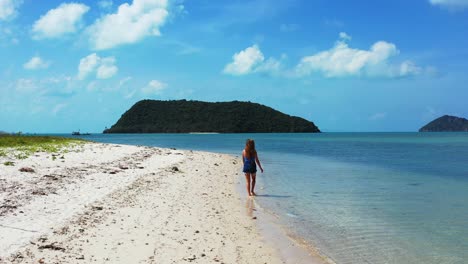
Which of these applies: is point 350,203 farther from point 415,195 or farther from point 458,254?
point 458,254

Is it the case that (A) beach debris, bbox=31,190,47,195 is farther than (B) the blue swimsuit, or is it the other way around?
(B) the blue swimsuit

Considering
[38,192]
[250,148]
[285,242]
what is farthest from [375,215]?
[38,192]

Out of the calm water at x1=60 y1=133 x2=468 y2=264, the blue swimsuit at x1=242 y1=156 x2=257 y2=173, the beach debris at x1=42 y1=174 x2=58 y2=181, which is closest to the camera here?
the calm water at x1=60 y1=133 x2=468 y2=264

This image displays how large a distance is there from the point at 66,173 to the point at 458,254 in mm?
14404

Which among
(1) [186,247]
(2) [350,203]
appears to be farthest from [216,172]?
(1) [186,247]

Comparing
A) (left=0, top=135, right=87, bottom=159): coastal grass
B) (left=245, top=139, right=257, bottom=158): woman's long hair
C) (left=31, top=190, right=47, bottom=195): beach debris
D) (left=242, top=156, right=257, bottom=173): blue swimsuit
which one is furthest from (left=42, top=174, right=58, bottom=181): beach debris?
(left=245, top=139, right=257, bottom=158): woman's long hair

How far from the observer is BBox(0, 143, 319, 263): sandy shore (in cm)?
781

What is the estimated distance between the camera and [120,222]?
1015 cm

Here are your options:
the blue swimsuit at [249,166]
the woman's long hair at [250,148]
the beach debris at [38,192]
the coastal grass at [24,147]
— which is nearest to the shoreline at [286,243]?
the blue swimsuit at [249,166]

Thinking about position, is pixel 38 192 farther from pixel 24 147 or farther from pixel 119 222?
pixel 24 147

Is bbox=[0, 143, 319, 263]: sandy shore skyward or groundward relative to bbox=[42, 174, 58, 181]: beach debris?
groundward

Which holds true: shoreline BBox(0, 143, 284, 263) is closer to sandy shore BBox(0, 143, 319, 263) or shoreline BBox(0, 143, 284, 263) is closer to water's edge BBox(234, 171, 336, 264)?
sandy shore BBox(0, 143, 319, 263)

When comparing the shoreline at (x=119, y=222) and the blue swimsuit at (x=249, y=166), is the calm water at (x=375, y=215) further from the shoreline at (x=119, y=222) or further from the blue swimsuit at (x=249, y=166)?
the shoreline at (x=119, y=222)

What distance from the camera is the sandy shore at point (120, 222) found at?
7809 millimetres
